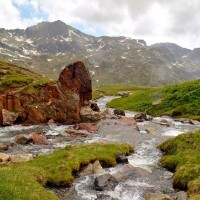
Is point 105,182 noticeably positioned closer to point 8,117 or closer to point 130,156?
point 130,156

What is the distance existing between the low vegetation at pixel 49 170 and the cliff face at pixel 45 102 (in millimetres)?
27826

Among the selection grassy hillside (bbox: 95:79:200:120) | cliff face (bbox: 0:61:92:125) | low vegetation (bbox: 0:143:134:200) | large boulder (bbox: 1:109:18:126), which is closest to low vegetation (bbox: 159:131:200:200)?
low vegetation (bbox: 0:143:134:200)

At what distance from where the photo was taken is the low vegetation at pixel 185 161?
2644cm

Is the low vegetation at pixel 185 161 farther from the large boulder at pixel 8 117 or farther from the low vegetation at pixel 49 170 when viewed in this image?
the large boulder at pixel 8 117

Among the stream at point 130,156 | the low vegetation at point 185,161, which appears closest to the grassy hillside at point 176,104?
the stream at point 130,156

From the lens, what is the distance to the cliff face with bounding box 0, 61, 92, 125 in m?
64.9

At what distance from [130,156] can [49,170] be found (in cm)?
1347

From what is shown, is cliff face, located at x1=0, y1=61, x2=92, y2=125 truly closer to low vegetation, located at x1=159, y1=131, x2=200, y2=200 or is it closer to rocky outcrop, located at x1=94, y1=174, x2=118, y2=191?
low vegetation, located at x1=159, y1=131, x2=200, y2=200

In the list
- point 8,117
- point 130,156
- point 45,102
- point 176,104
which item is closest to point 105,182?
point 130,156

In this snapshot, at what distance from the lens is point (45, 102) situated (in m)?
66.9

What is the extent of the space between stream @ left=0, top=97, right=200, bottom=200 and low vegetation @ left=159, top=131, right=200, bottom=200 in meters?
0.97

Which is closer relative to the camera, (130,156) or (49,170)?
(49,170)

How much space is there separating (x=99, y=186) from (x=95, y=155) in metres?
8.51

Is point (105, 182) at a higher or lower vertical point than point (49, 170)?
lower
